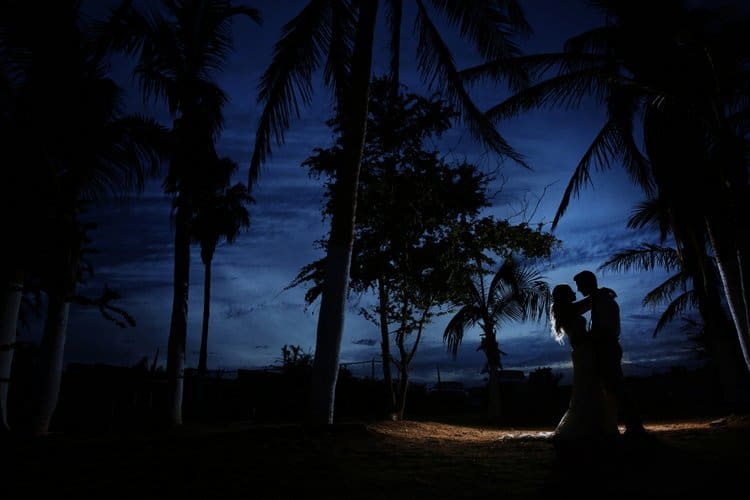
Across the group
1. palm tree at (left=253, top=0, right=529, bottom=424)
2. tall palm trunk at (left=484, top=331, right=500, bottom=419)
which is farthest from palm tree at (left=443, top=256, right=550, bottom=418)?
palm tree at (left=253, top=0, right=529, bottom=424)

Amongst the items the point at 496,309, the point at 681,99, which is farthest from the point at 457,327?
the point at 681,99

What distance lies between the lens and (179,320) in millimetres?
11180

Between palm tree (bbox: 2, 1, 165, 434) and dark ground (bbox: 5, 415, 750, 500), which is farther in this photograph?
palm tree (bbox: 2, 1, 165, 434)

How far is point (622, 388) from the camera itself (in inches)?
201

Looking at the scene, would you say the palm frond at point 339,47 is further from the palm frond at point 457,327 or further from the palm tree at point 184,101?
the palm frond at point 457,327

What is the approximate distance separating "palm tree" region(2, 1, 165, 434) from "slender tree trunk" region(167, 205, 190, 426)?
109 inches

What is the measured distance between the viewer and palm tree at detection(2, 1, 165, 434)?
756cm

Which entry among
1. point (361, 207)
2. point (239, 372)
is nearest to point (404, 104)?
point (361, 207)

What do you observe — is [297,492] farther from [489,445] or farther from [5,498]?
[489,445]

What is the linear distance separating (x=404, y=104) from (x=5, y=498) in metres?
10.3

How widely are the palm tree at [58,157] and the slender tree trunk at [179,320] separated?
9.10 ft

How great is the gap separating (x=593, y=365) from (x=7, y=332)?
873 centimetres

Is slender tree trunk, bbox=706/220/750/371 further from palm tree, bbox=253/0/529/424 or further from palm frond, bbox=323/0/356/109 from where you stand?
palm frond, bbox=323/0/356/109

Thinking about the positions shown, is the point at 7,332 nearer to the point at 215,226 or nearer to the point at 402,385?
the point at 402,385
